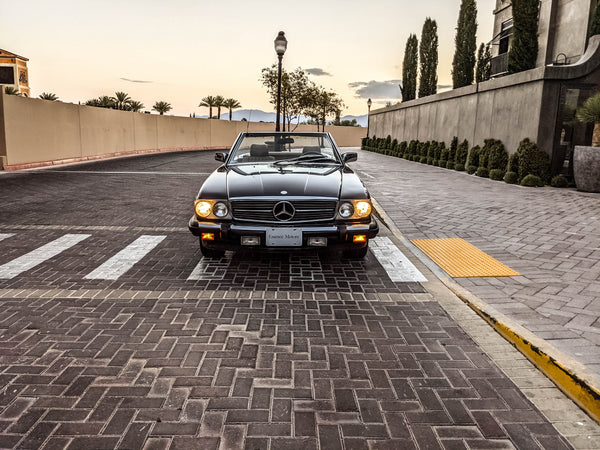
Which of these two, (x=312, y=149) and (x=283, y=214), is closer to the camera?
(x=283, y=214)

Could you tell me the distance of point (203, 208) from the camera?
5.16 meters

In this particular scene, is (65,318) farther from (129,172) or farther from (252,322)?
(129,172)

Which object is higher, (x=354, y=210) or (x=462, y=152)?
(x=462, y=152)

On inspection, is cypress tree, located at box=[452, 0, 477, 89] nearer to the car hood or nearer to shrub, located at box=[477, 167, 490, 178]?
shrub, located at box=[477, 167, 490, 178]

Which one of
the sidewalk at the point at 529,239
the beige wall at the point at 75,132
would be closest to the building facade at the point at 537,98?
the sidewalk at the point at 529,239

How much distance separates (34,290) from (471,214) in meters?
7.28

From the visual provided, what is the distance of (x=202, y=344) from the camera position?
11.6 feet

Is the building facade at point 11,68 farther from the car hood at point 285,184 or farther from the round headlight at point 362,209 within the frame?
the round headlight at point 362,209

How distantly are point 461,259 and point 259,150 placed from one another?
3032 mm

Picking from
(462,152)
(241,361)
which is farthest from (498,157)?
(241,361)

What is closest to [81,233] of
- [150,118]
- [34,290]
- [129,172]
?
[34,290]

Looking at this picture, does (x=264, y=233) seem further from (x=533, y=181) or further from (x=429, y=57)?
(x=429, y=57)

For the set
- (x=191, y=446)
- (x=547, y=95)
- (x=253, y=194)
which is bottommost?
(x=191, y=446)

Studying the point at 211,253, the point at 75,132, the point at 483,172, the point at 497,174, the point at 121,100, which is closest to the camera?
the point at 211,253
